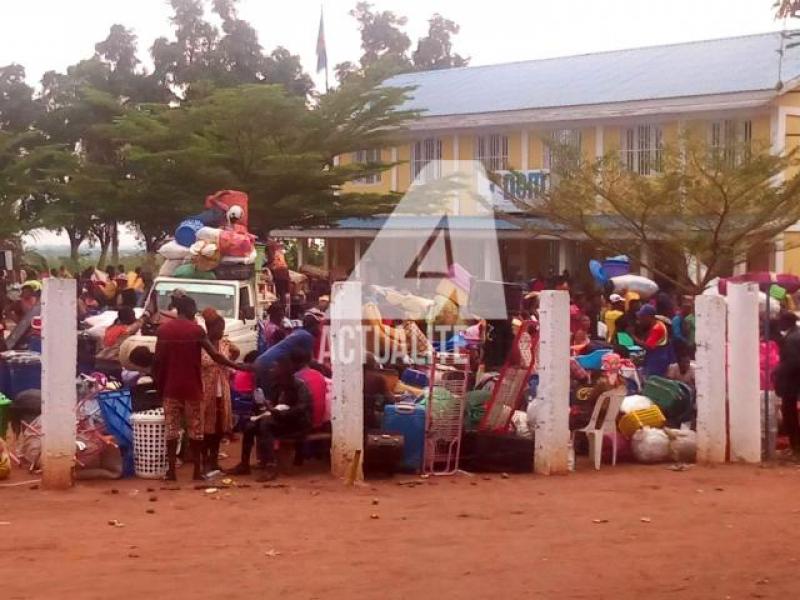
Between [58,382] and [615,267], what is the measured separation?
15.6m

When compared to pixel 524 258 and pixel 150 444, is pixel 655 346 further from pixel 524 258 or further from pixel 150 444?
pixel 524 258

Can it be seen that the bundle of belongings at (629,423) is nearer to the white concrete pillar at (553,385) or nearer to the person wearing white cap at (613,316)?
the white concrete pillar at (553,385)

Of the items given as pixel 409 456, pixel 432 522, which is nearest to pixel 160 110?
pixel 409 456

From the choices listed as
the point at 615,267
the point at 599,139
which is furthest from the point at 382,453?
the point at 599,139

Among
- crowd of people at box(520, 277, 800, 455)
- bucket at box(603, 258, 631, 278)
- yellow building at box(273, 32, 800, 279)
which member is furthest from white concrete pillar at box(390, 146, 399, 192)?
crowd of people at box(520, 277, 800, 455)

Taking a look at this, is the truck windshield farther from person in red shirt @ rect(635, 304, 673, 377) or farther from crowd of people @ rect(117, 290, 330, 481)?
person in red shirt @ rect(635, 304, 673, 377)

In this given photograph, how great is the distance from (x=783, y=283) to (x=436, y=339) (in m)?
6.47

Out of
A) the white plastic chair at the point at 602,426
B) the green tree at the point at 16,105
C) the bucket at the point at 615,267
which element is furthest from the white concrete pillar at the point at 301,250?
the white plastic chair at the point at 602,426

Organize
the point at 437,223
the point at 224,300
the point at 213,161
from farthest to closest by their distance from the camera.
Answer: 1. the point at 437,223
2. the point at 213,161
3. the point at 224,300

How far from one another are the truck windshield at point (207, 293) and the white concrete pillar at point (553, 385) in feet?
19.5

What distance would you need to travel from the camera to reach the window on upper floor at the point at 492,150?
32094 millimetres

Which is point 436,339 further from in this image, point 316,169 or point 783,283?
point 316,169

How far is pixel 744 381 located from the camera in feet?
38.5

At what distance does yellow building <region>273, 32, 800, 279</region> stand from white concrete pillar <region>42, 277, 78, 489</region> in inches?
663
